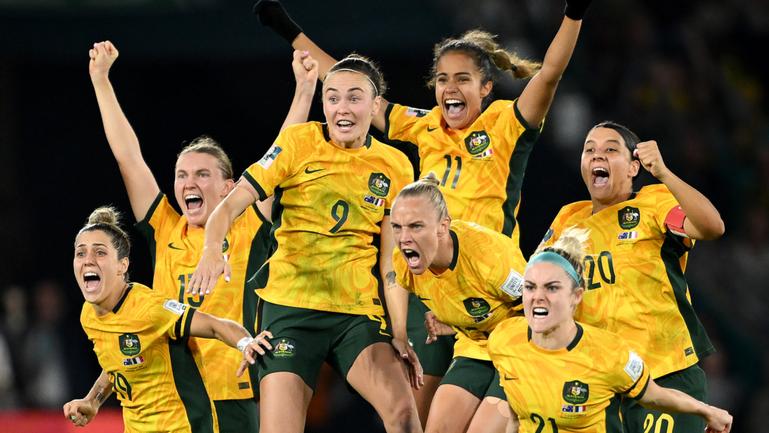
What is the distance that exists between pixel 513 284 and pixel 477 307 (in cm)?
21

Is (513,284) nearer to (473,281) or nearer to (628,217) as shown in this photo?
(473,281)

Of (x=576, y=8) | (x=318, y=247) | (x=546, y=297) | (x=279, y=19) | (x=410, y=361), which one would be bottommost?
(x=410, y=361)

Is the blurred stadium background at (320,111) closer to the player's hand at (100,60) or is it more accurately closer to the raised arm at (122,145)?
the raised arm at (122,145)

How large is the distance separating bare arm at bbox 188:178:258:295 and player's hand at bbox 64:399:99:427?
113cm

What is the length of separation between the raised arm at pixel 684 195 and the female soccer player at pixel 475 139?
0.67m

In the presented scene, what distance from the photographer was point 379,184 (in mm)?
6289

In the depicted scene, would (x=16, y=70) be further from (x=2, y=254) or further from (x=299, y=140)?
(x=299, y=140)

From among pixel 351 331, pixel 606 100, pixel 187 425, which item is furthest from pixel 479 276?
pixel 606 100

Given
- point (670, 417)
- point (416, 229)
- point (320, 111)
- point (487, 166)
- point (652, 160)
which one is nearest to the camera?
point (416, 229)

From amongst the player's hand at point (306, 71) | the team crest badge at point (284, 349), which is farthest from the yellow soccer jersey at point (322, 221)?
the player's hand at point (306, 71)

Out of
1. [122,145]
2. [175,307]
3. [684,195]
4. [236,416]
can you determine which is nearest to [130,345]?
[175,307]

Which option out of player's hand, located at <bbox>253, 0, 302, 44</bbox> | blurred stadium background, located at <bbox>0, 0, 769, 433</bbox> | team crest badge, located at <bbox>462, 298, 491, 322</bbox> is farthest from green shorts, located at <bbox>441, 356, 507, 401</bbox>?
blurred stadium background, located at <bbox>0, 0, 769, 433</bbox>

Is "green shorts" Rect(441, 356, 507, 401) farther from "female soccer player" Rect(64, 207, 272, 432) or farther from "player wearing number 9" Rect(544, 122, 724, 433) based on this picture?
"female soccer player" Rect(64, 207, 272, 432)

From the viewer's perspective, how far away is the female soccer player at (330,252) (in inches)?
238
